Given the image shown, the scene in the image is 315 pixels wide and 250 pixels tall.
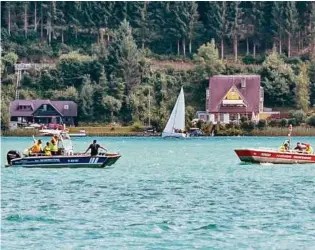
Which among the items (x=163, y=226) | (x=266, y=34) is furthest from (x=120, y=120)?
(x=163, y=226)

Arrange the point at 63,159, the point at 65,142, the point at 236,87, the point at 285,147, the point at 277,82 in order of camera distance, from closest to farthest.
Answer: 1. the point at 63,159
2. the point at 65,142
3. the point at 285,147
4. the point at 277,82
5. the point at 236,87

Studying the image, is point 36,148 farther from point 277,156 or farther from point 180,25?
point 180,25

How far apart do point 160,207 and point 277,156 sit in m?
24.9

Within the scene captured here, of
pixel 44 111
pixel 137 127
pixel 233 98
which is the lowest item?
pixel 137 127

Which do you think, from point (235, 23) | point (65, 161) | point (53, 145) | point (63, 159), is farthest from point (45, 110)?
point (63, 159)

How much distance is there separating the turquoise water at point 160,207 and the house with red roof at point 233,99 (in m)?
64.7

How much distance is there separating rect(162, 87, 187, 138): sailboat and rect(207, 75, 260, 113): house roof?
8086 millimetres

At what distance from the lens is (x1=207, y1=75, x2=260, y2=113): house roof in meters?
130

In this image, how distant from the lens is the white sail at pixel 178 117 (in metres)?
121

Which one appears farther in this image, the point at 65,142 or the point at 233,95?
the point at 233,95

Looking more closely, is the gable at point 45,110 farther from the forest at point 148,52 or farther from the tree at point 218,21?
the tree at point 218,21

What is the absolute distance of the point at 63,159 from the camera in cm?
6034

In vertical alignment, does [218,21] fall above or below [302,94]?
above

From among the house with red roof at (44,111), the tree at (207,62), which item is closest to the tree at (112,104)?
the house with red roof at (44,111)
